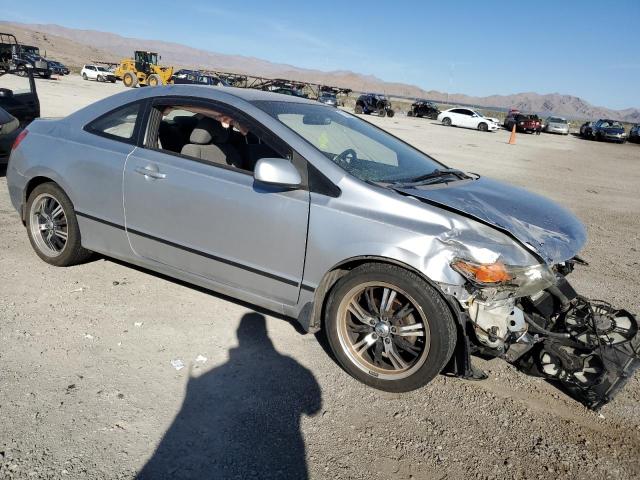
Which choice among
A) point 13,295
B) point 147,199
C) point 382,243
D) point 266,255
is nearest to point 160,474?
point 266,255

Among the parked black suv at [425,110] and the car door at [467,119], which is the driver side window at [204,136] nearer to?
the car door at [467,119]

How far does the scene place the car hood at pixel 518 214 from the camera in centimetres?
301

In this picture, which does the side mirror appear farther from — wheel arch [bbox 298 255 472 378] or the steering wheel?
wheel arch [bbox 298 255 472 378]

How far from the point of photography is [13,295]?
3895 mm

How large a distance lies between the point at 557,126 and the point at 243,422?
44.9 m

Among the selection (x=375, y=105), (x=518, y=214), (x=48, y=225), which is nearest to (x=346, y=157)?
(x=518, y=214)

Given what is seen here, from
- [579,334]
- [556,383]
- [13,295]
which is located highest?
[579,334]

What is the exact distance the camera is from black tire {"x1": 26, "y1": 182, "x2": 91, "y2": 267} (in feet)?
13.6

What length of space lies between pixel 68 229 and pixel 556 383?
3928mm

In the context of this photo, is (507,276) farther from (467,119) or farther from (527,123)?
(527,123)

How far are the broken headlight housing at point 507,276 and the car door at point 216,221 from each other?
1.00 meters

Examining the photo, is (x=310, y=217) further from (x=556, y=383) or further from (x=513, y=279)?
(x=556, y=383)

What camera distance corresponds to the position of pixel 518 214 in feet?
11.0

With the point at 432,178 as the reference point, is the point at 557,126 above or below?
below
